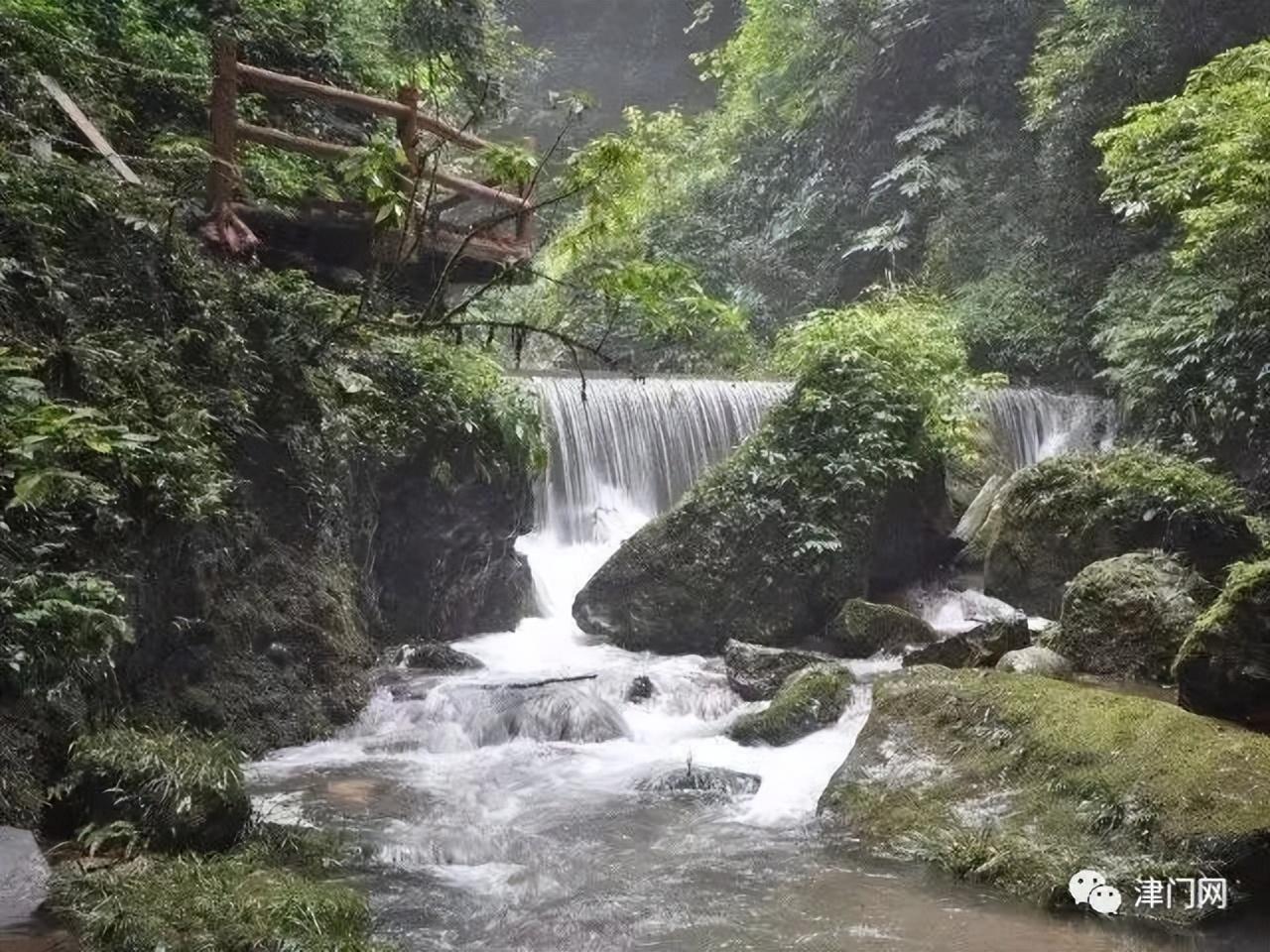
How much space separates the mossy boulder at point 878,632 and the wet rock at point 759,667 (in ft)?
2.73

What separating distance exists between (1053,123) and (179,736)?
56.5 feet

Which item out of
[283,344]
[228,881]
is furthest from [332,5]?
[228,881]

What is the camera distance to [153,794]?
4965mm

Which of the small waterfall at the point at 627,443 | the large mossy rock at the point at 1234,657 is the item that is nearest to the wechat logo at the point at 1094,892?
the large mossy rock at the point at 1234,657

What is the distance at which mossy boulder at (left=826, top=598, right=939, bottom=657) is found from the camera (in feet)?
33.7

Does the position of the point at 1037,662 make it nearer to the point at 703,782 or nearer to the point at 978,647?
the point at 978,647

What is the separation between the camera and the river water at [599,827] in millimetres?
4793

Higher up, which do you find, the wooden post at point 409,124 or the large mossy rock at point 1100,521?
the wooden post at point 409,124

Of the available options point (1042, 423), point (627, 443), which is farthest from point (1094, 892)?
point (1042, 423)

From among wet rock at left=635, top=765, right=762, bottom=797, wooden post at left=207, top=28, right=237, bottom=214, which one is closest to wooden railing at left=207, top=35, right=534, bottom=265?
wooden post at left=207, top=28, right=237, bottom=214

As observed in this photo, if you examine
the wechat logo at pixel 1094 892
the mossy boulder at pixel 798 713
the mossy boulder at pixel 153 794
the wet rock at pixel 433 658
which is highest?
the mossy boulder at pixel 153 794

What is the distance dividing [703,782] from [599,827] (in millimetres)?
951

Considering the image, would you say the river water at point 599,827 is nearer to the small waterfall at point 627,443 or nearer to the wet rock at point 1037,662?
the wet rock at point 1037,662

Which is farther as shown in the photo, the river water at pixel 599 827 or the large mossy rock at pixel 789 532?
the large mossy rock at pixel 789 532
